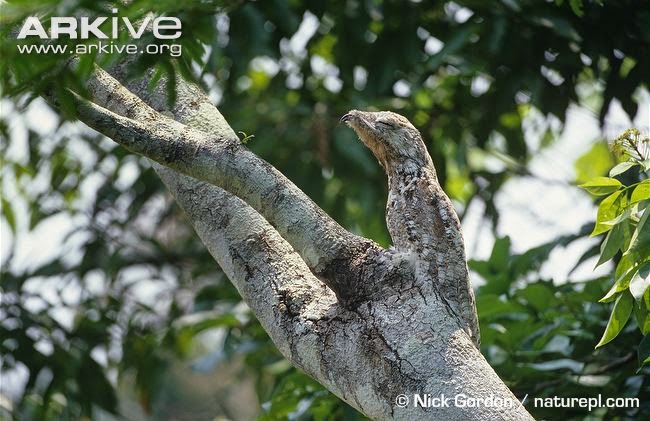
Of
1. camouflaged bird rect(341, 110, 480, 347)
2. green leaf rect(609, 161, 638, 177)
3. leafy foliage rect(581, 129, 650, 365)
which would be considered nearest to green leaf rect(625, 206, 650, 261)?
leafy foliage rect(581, 129, 650, 365)

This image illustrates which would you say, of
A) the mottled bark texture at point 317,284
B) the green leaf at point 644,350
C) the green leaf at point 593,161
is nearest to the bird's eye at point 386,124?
the mottled bark texture at point 317,284

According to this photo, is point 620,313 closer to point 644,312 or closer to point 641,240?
point 644,312

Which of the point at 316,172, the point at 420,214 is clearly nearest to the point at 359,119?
the point at 420,214

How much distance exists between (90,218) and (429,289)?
3.11 meters

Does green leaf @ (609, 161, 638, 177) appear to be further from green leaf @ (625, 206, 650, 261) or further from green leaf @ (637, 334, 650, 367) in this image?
green leaf @ (637, 334, 650, 367)

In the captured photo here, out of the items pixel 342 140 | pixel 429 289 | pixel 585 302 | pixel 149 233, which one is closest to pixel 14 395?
pixel 149 233

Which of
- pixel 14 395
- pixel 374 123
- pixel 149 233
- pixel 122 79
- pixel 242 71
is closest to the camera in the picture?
pixel 374 123

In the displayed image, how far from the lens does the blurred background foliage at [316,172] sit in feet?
8.68

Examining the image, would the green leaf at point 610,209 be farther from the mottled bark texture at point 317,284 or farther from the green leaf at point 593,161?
the green leaf at point 593,161

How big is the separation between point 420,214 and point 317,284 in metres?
0.24

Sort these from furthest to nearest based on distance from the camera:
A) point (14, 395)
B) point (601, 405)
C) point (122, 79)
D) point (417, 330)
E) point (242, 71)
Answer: point (14, 395), point (242, 71), point (601, 405), point (122, 79), point (417, 330)

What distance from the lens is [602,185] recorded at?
177 cm

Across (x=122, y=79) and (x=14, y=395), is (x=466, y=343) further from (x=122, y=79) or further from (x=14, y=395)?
(x=14, y=395)

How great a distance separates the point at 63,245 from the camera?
4.41 meters
